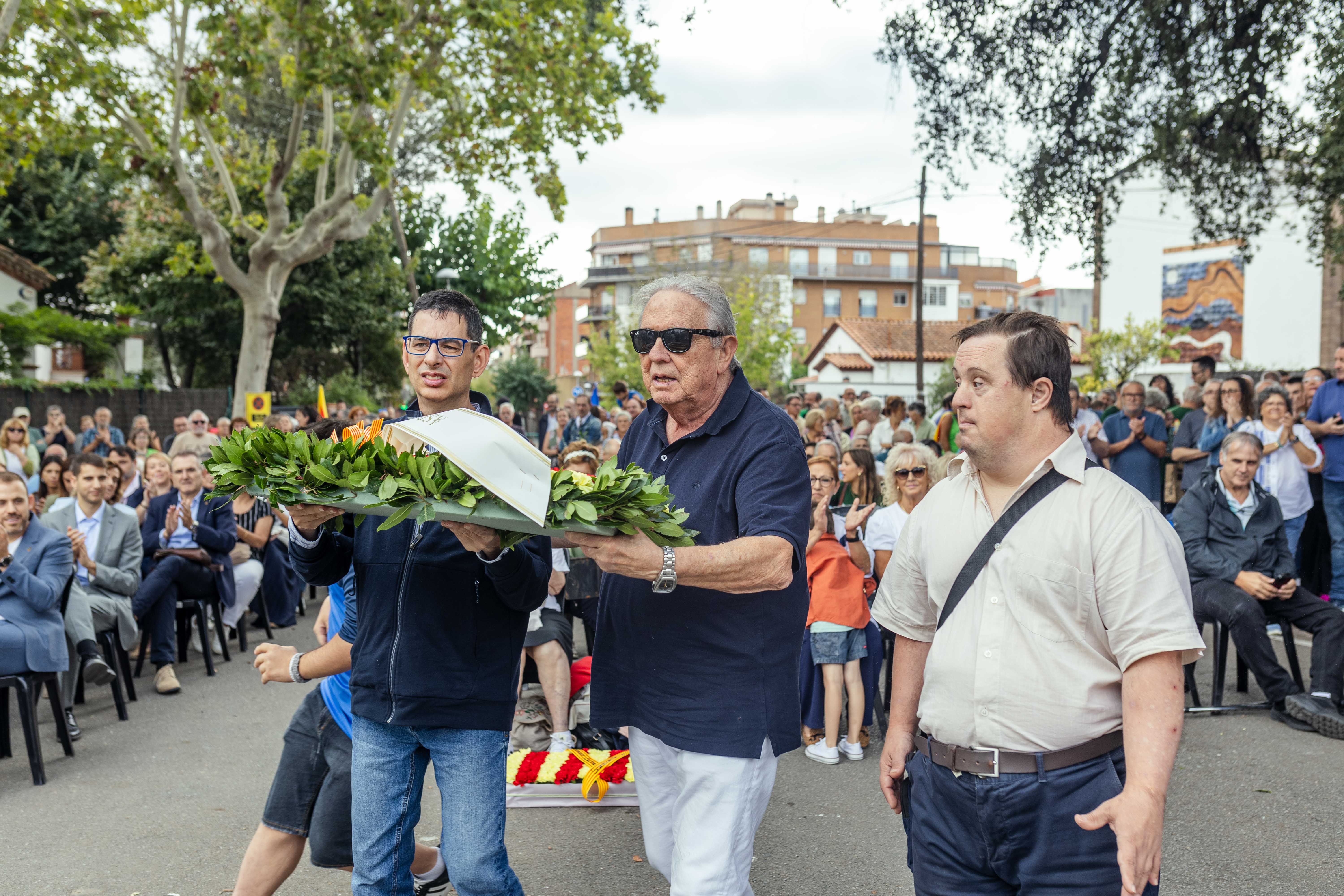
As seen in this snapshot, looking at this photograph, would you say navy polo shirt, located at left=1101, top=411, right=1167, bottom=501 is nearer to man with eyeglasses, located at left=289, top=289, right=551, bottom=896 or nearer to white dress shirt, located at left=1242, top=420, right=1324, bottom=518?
white dress shirt, located at left=1242, top=420, right=1324, bottom=518

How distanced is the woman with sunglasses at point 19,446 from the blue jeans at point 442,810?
10.4 metres

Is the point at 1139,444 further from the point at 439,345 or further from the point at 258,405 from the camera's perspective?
the point at 258,405

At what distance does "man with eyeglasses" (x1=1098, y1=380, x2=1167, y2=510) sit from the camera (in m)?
10.8

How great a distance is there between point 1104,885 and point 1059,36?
34.8ft

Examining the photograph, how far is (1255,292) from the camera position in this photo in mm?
37750

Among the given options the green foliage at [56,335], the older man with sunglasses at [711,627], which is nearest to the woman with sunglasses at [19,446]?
the older man with sunglasses at [711,627]

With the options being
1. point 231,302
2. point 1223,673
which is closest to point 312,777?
point 1223,673

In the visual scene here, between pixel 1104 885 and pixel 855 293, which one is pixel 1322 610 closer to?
pixel 1104 885

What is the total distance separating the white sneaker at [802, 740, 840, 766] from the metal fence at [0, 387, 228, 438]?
1880 cm

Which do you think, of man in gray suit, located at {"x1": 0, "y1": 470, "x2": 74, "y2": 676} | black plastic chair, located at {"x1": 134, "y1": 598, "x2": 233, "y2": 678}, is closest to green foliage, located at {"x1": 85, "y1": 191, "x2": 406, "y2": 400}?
black plastic chair, located at {"x1": 134, "y1": 598, "x2": 233, "y2": 678}

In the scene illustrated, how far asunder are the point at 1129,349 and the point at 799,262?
44.4 metres

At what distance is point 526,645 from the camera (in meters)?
5.89

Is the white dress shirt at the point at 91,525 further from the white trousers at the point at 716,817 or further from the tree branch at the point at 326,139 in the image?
the tree branch at the point at 326,139

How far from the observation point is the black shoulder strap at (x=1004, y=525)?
7.61ft
